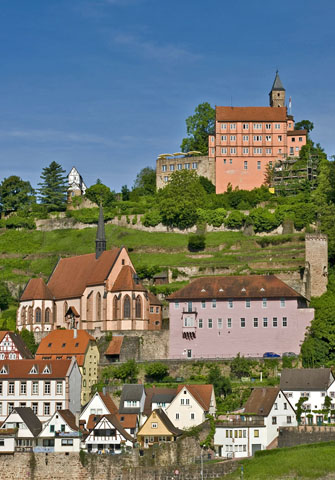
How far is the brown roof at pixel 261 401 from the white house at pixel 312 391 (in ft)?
7.17

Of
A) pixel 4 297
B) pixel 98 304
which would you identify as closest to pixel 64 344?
pixel 98 304

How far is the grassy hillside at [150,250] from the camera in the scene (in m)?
113

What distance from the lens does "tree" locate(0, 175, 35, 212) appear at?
474 ft

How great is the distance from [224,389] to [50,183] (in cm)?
6681

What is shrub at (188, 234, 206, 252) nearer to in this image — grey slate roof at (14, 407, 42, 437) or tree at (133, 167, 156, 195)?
tree at (133, 167, 156, 195)

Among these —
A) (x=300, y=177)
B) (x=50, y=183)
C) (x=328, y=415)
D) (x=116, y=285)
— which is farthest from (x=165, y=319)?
(x=50, y=183)

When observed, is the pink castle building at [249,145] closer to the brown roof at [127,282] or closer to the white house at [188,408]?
the brown roof at [127,282]

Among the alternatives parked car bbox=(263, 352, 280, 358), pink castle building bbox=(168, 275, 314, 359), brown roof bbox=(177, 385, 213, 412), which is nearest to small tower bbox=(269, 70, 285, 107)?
pink castle building bbox=(168, 275, 314, 359)

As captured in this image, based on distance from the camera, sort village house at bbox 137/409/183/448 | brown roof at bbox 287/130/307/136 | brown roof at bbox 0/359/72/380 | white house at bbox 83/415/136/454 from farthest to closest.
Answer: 1. brown roof at bbox 287/130/307/136
2. brown roof at bbox 0/359/72/380
3. village house at bbox 137/409/183/448
4. white house at bbox 83/415/136/454

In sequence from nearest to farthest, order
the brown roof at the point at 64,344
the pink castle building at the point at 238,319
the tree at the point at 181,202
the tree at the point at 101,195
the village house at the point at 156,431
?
1. the village house at the point at 156,431
2. the brown roof at the point at 64,344
3. the pink castle building at the point at 238,319
4. the tree at the point at 181,202
5. the tree at the point at 101,195

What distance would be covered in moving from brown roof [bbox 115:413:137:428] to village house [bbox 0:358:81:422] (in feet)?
16.3

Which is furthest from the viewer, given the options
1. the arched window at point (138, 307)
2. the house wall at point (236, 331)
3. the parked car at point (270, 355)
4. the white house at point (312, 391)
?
the arched window at point (138, 307)

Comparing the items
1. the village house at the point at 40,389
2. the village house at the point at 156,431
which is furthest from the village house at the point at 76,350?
the village house at the point at 156,431

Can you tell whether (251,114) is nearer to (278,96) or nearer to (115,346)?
(278,96)
